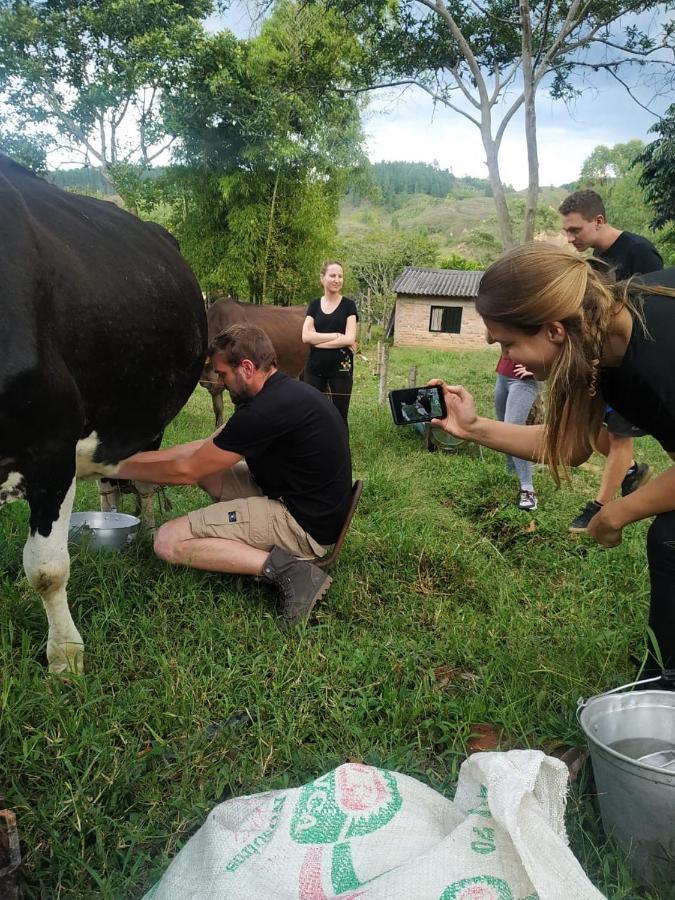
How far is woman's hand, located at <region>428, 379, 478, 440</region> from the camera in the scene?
100 inches

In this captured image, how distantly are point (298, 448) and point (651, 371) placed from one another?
1706mm

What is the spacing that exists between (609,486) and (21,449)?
336cm

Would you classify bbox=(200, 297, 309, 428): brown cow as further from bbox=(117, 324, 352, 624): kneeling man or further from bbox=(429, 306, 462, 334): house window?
bbox=(429, 306, 462, 334): house window

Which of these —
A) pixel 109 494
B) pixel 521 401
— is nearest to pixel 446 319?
pixel 521 401

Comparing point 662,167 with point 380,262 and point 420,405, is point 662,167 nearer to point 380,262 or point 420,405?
point 420,405

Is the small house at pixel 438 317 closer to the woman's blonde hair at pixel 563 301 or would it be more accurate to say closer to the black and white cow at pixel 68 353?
the black and white cow at pixel 68 353

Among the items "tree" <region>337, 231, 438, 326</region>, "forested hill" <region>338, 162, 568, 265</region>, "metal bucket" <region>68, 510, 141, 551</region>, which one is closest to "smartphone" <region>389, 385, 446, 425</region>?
"metal bucket" <region>68, 510, 141, 551</region>

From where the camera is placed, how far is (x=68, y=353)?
2662mm

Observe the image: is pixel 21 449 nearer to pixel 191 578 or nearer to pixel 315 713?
pixel 191 578

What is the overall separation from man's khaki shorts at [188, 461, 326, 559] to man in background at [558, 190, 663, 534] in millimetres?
1859

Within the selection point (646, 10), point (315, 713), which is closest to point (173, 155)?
point (646, 10)

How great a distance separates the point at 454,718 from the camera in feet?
7.90

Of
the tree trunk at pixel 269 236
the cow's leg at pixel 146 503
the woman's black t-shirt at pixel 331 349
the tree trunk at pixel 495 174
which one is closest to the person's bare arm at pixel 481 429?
the cow's leg at pixel 146 503

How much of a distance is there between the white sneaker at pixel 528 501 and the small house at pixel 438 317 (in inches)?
966
